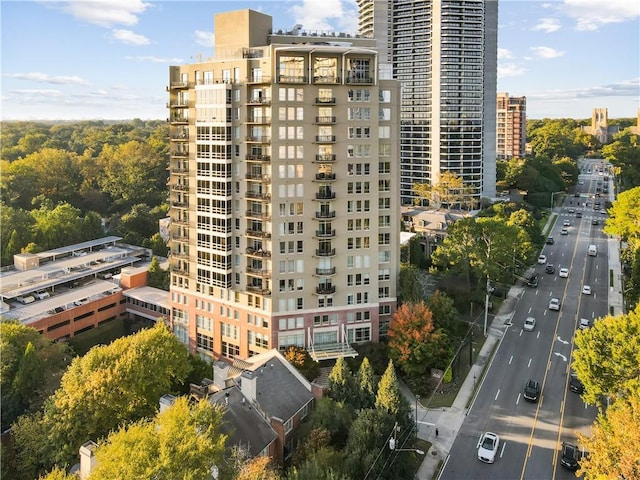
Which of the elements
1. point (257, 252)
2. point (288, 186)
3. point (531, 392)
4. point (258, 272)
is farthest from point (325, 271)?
point (531, 392)

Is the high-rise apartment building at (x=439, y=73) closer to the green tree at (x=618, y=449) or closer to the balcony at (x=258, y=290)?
the balcony at (x=258, y=290)

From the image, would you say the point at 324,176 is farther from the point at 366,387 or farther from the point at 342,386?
the point at 366,387

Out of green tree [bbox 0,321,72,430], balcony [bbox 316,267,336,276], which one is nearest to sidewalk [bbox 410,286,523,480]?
balcony [bbox 316,267,336,276]

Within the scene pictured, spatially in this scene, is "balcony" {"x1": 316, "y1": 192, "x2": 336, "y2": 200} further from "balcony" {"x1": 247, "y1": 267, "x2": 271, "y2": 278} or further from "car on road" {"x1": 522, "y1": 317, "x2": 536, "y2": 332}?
"car on road" {"x1": 522, "y1": 317, "x2": 536, "y2": 332}

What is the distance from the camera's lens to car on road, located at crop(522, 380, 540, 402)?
47.4 metres

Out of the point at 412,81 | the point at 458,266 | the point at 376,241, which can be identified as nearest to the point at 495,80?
the point at 412,81

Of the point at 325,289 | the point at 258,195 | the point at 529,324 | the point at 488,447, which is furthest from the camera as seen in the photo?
the point at 529,324

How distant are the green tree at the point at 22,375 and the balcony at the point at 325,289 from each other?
82.1 ft

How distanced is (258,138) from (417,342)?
84.2 feet

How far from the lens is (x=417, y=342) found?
51219mm

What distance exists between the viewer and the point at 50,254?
3223 inches

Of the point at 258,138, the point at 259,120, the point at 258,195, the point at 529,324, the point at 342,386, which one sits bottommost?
the point at 529,324

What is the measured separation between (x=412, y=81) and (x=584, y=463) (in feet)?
314

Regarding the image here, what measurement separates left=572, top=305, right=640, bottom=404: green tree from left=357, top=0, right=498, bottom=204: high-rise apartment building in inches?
2857
